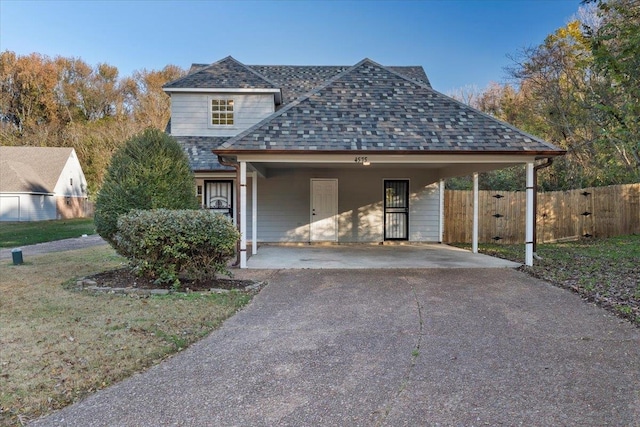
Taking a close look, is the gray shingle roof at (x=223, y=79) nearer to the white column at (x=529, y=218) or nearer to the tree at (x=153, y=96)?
the white column at (x=529, y=218)

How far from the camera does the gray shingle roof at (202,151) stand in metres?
12.4

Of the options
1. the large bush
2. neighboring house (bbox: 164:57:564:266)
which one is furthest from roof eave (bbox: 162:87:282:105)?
the large bush

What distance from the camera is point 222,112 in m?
14.4

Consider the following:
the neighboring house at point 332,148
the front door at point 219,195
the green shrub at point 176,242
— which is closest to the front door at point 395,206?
the neighboring house at point 332,148

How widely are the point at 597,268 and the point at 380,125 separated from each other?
5.73 metres

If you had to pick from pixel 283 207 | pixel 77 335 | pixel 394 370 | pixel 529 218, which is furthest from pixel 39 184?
pixel 394 370

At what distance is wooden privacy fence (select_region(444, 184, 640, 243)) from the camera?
14430mm

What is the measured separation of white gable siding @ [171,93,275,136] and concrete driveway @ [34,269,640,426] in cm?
964

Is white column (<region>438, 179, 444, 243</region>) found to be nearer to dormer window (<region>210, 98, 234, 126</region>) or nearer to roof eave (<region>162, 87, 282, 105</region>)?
roof eave (<region>162, 87, 282, 105</region>)

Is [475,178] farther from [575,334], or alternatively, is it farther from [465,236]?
[575,334]

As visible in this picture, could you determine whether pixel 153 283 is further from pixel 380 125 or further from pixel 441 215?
pixel 441 215

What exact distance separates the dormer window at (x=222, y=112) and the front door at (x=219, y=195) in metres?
2.40

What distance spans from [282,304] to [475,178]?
26.8 ft

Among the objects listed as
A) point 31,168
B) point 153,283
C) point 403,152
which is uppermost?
point 31,168
